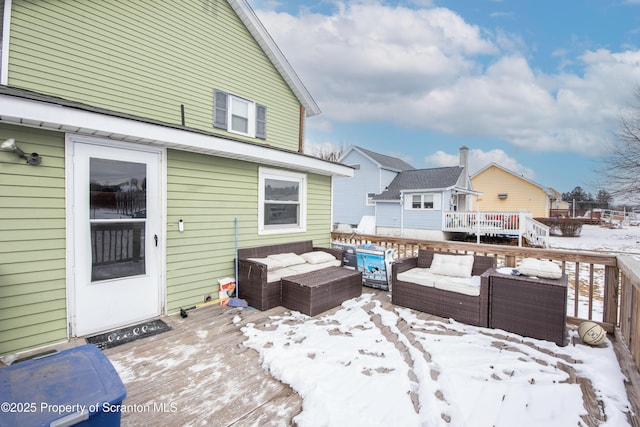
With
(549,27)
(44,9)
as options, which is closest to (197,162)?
(44,9)

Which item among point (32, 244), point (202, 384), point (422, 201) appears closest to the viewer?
point (202, 384)

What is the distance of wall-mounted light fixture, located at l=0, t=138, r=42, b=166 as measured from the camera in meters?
2.79

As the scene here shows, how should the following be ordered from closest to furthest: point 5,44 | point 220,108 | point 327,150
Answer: point 5,44, point 220,108, point 327,150

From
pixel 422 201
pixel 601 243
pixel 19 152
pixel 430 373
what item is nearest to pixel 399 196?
pixel 422 201

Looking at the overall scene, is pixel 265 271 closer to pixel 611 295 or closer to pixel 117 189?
pixel 117 189

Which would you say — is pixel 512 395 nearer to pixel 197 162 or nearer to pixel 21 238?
pixel 197 162

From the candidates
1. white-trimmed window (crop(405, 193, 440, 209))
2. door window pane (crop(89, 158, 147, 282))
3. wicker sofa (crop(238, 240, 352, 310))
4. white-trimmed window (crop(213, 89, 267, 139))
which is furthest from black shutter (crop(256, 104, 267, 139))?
white-trimmed window (crop(405, 193, 440, 209))

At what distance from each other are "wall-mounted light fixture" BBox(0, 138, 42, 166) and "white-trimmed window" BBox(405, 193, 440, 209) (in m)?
15.3

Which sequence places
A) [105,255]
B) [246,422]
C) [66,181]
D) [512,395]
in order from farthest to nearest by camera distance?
[105,255], [66,181], [512,395], [246,422]

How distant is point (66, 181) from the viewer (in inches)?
126

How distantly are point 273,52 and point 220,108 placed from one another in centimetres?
191

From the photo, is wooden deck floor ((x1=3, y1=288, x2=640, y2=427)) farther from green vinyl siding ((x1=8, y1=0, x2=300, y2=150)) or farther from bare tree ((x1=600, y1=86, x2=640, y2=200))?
bare tree ((x1=600, y1=86, x2=640, y2=200))

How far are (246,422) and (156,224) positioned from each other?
9.14 feet

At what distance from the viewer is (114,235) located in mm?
3553
